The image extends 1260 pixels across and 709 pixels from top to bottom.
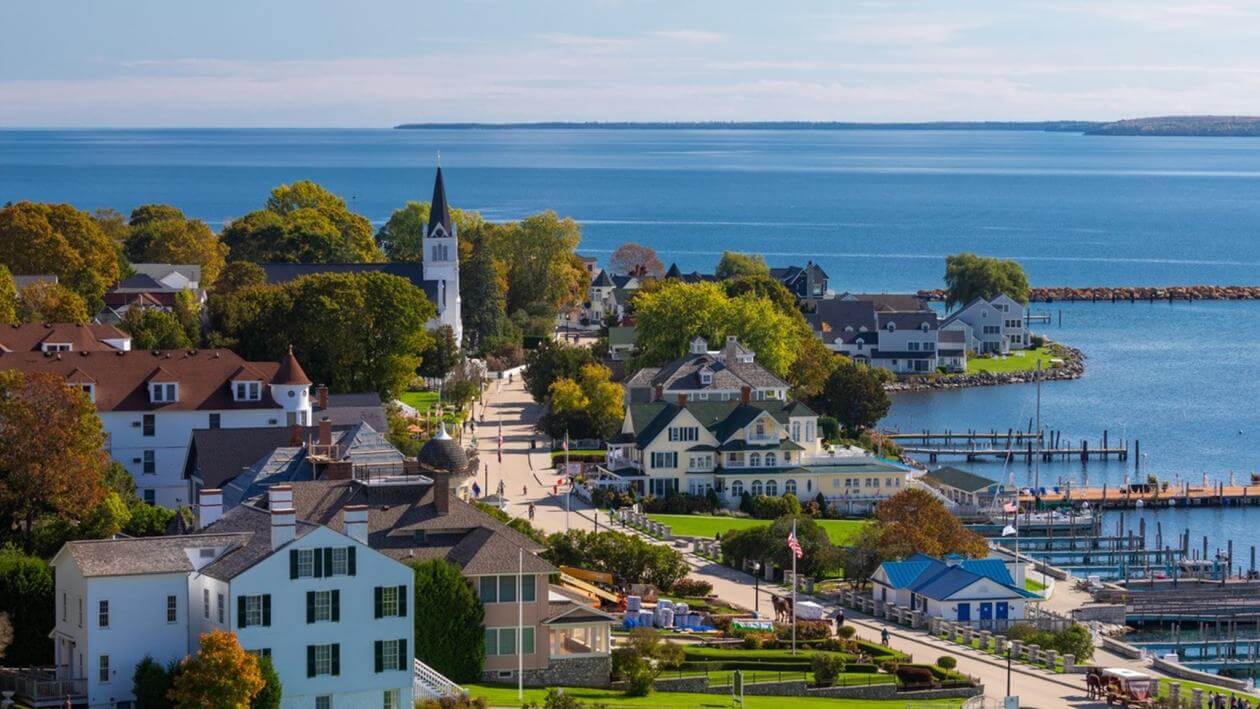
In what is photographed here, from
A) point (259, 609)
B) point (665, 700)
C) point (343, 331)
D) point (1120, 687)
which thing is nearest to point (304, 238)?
point (343, 331)

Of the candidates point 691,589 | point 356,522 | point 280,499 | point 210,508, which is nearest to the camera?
point 280,499

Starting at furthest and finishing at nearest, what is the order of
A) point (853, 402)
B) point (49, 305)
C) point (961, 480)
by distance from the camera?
1. point (853, 402)
2. point (49, 305)
3. point (961, 480)

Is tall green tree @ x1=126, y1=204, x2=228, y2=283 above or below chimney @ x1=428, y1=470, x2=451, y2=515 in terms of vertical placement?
above

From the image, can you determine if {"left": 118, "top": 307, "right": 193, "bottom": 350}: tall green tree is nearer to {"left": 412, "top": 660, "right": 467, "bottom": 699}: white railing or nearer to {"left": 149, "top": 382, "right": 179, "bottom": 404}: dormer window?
{"left": 149, "top": 382, "right": 179, "bottom": 404}: dormer window

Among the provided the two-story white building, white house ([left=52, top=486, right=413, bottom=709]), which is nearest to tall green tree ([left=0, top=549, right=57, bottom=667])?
white house ([left=52, top=486, right=413, bottom=709])

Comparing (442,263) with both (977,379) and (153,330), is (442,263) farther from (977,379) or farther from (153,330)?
(977,379)

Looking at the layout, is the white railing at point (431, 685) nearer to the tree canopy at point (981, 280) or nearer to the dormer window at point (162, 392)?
the dormer window at point (162, 392)
